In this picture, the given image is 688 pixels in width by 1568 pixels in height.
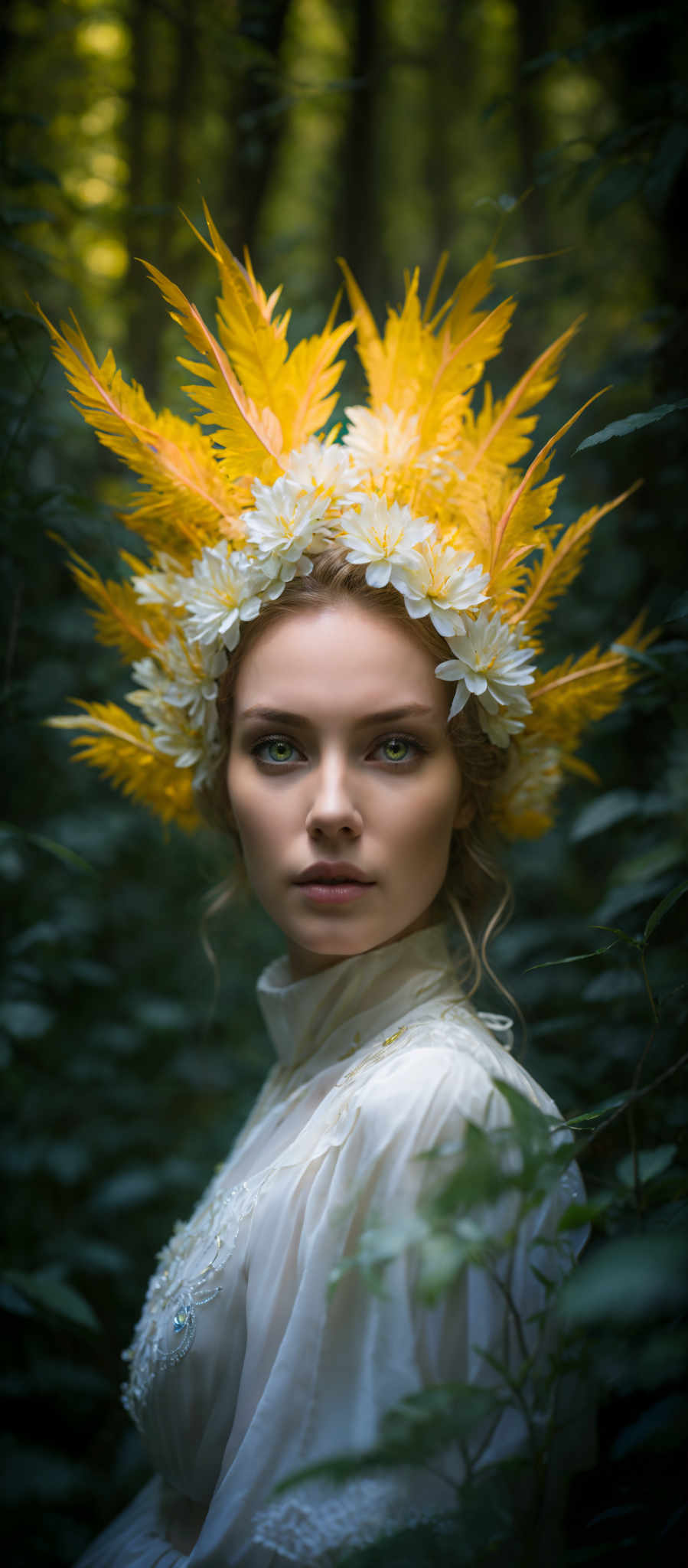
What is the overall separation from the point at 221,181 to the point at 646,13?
8.21 feet

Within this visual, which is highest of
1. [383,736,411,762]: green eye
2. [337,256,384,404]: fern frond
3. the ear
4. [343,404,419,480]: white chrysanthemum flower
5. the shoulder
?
[337,256,384,404]: fern frond

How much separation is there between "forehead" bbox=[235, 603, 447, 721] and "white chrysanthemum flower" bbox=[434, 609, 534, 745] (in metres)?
0.03

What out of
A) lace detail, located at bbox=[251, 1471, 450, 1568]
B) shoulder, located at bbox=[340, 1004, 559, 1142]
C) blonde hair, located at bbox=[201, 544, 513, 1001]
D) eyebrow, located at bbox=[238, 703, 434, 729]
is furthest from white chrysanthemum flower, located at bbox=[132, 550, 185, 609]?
lace detail, located at bbox=[251, 1471, 450, 1568]

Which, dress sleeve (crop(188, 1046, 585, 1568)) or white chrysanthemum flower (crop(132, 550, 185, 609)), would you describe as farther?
white chrysanthemum flower (crop(132, 550, 185, 609))

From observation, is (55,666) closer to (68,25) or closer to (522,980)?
(522,980)

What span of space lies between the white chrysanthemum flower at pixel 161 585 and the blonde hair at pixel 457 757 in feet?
0.58

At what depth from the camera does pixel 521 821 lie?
145 centimetres

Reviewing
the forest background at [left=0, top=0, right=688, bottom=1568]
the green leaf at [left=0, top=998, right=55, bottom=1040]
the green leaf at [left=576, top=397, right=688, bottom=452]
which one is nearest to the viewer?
the green leaf at [left=576, top=397, right=688, bottom=452]

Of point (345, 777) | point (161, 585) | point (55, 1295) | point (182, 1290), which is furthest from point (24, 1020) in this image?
point (345, 777)

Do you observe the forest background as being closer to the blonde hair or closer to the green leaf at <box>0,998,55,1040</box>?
the green leaf at <box>0,998,55,1040</box>

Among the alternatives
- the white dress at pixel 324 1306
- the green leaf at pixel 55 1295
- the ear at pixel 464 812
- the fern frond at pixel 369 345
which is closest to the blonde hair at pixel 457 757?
the ear at pixel 464 812

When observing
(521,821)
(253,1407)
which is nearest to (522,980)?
(521,821)

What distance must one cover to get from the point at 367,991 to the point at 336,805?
0.31 meters

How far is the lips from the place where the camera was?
3.72ft
